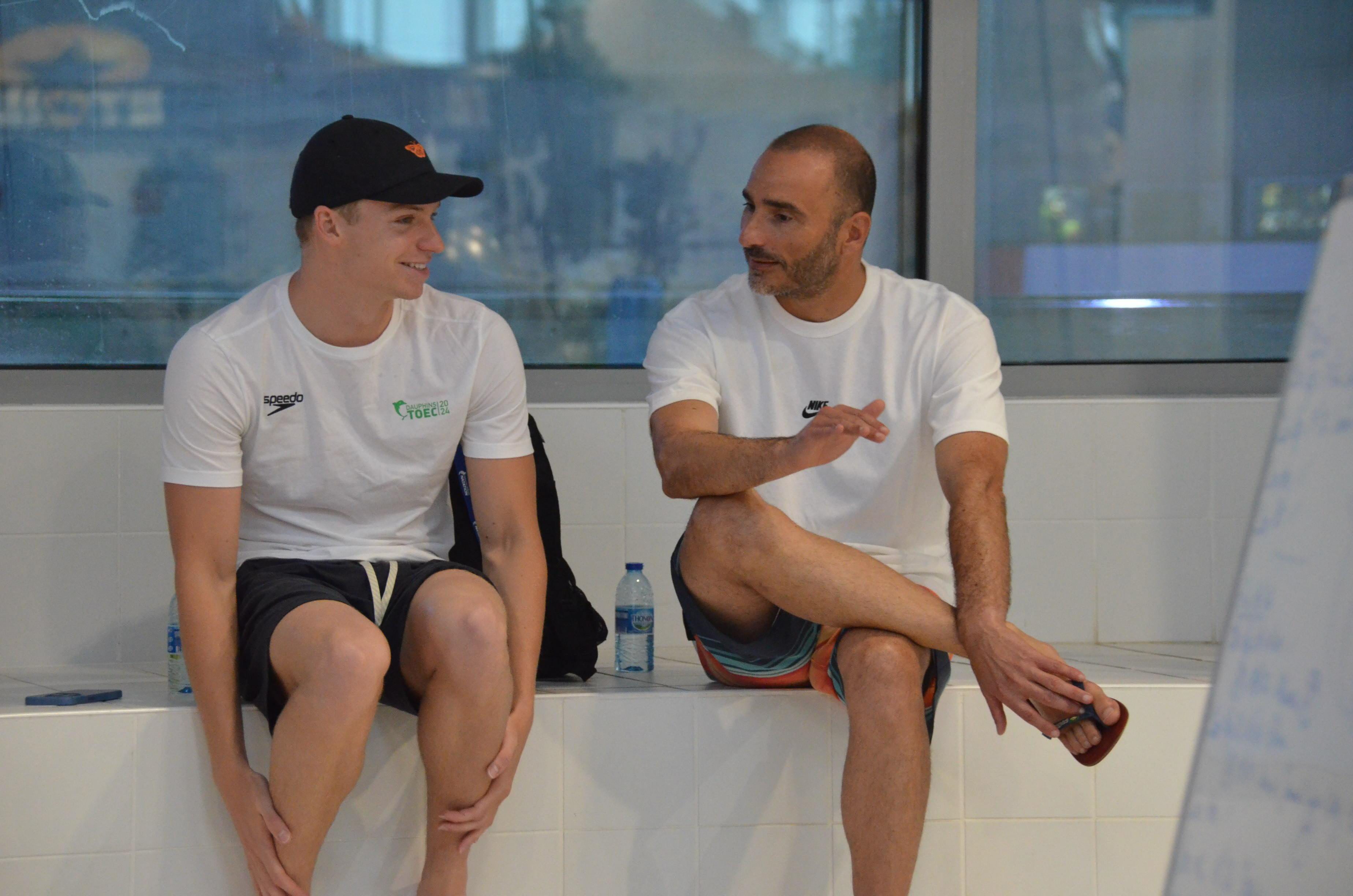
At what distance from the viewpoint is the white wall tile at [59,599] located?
2.71 metres

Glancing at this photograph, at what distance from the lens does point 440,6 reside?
3055 millimetres

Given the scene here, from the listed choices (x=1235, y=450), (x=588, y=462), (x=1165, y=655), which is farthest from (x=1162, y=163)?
(x=588, y=462)

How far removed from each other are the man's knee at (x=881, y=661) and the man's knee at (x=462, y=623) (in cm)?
48

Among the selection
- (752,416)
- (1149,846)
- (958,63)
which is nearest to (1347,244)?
(752,416)

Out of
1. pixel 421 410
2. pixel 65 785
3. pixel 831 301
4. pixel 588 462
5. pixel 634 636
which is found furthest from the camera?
pixel 588 462

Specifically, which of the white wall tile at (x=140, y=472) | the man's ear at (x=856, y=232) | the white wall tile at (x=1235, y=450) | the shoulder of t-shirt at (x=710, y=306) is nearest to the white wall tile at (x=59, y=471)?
the white wall tile at (x=140, y=472)

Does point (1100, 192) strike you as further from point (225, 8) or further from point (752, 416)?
point (225, 8)

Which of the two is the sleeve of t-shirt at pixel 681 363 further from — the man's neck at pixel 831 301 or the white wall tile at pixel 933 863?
the white wall tile at pixel 933 863

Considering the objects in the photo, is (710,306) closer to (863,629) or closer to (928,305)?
(928,305)

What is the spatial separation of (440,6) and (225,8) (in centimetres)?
46

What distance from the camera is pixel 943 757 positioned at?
2.14 metres

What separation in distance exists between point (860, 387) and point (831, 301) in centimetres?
15

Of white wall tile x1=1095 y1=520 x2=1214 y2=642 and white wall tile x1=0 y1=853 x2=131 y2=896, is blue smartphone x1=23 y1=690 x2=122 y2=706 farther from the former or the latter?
white wall tile x1=1095 y1=520 x2=1214 y2=642

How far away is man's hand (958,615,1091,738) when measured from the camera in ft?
5.82
